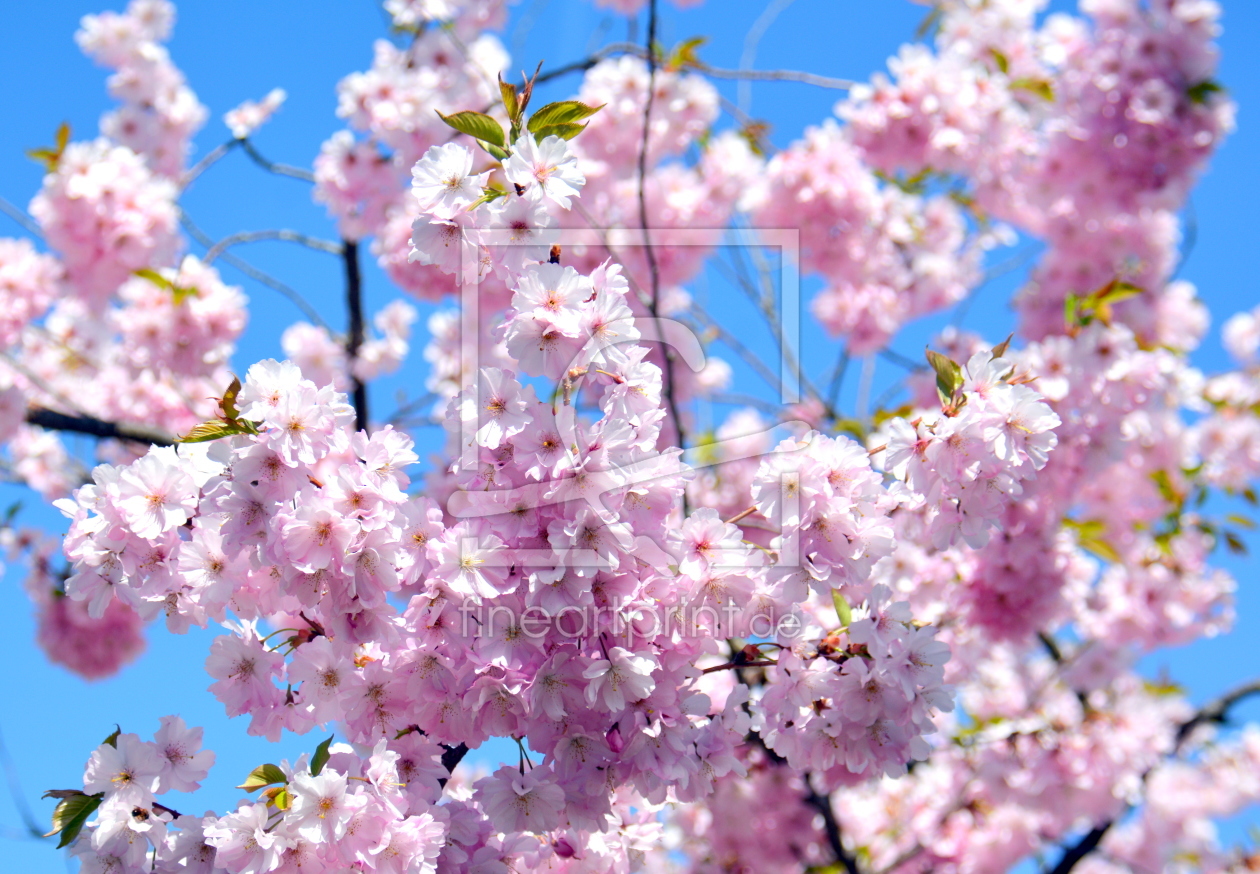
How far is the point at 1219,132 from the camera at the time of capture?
469 cm

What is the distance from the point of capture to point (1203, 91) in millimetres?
4637

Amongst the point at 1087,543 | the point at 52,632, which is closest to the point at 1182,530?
the point at 1087,543

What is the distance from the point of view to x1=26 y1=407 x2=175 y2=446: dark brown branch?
9.74ft

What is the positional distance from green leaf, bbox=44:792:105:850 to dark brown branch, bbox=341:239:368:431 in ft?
8.20

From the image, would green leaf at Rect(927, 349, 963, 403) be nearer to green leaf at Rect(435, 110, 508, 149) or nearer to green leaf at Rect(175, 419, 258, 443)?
green leaf at Rect(435, 110, 508, 149)

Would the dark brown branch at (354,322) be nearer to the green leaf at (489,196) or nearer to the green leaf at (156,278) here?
the green leaf at (156,278)

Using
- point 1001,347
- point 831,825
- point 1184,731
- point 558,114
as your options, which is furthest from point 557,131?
point 1184,731

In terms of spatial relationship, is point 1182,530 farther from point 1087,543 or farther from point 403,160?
point 403,160

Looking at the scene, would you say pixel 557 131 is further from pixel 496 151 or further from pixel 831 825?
pixel 831 825

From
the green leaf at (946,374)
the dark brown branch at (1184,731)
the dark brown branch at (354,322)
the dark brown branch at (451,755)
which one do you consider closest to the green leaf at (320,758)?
the dark brown branch at (451,755)

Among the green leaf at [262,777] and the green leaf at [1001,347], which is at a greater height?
the green leaf at [1001,347]

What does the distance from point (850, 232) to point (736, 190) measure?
2.35 ft

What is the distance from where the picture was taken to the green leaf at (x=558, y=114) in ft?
5.70

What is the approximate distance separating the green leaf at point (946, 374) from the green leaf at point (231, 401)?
4.29ft
